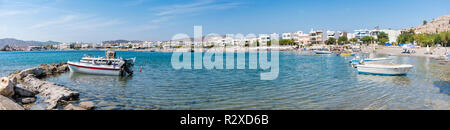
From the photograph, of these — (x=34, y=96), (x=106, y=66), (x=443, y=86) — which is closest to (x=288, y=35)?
(x=106, y=66)

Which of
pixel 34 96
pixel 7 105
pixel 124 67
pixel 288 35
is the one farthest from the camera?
pixel 288 35

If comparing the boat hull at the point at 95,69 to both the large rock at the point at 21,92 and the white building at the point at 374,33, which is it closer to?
the large rock at the point at 21,92

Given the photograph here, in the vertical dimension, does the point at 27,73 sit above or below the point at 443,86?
above

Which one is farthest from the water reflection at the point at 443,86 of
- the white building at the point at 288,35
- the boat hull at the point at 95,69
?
the white building at the point at 288,35

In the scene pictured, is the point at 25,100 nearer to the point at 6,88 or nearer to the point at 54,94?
the point at 6,88

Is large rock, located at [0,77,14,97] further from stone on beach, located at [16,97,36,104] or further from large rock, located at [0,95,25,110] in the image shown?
large rock, located at [0,95,25,110]

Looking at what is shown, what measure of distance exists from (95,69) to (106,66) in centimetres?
140

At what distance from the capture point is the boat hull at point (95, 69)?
24.0 metres

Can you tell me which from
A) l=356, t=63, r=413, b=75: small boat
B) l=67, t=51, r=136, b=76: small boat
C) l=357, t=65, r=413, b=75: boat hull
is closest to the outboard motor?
l=67, t=51, r=136, b=76: small boat

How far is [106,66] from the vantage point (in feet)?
79.0
